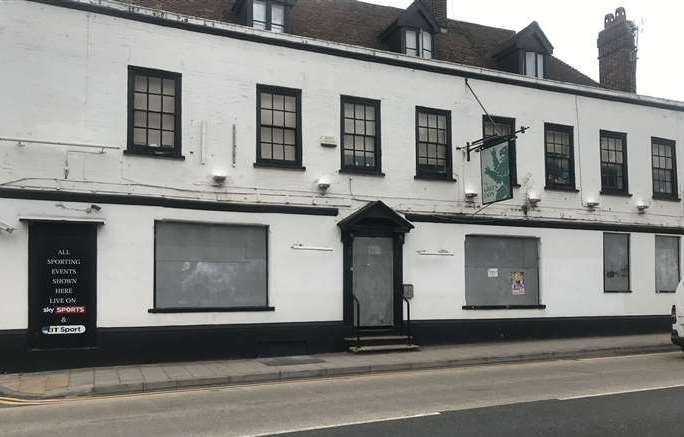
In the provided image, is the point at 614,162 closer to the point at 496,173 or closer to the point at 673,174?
the point at 673,174

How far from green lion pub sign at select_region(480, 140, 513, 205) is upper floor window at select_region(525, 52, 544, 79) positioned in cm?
393

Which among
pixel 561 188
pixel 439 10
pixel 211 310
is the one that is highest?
pixel 439 10

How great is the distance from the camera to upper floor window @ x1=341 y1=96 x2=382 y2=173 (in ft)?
51.2

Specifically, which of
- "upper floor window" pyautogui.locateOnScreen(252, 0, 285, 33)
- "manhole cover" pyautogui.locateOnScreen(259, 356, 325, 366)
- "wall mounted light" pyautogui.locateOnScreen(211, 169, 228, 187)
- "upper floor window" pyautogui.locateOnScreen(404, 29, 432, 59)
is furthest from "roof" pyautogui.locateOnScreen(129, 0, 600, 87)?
"manhole cover" pyautogui.locateOnScreen(259, 356, 325, 366)

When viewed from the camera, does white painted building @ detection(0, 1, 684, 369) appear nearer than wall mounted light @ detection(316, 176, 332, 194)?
Yes

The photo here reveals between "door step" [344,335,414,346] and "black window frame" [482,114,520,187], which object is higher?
"black window frame" [482,114,520,187]

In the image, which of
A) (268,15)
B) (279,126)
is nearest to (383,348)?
(279,126)

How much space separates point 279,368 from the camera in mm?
12453

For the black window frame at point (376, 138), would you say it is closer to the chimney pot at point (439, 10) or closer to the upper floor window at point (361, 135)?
the upper floor window at point (361, 135)

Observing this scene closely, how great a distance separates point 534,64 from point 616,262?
626cm

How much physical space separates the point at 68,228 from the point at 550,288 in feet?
40.3

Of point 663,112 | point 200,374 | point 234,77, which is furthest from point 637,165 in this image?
point 200,374

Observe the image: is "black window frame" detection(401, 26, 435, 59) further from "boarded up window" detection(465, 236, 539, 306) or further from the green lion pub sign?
"boarded up window" detection(465, 236, 539, 306)

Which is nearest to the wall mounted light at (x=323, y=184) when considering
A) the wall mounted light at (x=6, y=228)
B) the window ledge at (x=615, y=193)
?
the wall mounted light at (x=6, y=228)
